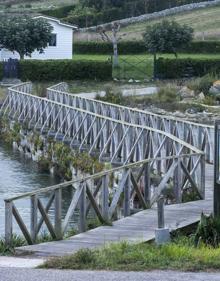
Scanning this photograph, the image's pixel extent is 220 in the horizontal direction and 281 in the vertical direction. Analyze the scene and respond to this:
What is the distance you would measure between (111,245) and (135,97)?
120ft

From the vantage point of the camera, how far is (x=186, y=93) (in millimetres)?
50312

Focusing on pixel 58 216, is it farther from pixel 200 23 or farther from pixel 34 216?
pixel 200 23

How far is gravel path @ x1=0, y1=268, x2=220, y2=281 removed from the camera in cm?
1085

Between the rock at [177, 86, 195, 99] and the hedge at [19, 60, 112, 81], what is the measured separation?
32.3ft

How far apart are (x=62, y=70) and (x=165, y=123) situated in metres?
31.9

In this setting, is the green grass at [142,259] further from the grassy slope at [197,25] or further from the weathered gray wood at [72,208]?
the grassy slope at [197,25]

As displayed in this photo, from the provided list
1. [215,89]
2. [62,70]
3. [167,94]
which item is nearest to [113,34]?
[62,70]

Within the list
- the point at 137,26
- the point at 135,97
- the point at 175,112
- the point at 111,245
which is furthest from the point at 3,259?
the point at 137,26

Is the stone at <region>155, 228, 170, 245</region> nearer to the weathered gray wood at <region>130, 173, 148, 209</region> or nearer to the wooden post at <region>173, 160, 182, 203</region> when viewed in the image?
the weathered gray wood at <region>130, 173, 148, 209</region>

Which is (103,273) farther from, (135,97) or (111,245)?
(135,97)

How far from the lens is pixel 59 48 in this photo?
74000 mm

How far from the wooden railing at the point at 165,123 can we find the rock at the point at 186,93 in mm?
10391

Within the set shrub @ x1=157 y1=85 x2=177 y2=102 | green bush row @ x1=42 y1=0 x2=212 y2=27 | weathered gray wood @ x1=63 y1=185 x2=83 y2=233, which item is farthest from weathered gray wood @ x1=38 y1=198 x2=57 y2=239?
green bush row @ x1=42 y1=0 x2=212 y2=27

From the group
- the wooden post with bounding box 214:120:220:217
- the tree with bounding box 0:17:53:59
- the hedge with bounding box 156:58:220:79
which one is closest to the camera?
the wooden post with bounding box 214:120:220:217
